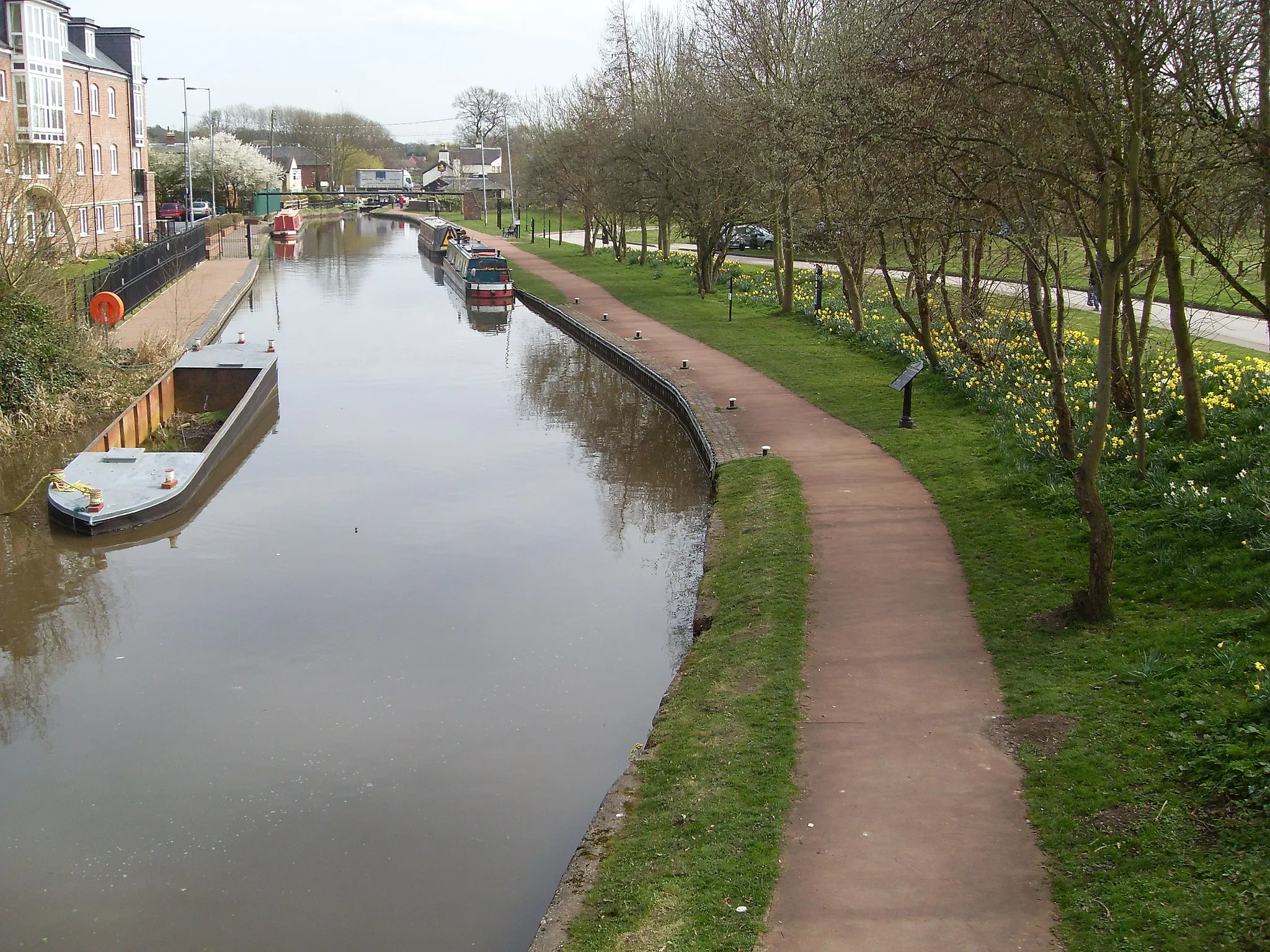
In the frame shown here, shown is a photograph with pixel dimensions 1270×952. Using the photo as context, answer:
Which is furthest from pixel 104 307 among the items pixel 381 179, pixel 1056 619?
pixel 381 179

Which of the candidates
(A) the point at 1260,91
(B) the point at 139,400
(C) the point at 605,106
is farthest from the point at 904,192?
(C) the point at 605,106

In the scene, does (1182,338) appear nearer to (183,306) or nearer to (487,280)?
(183,306)

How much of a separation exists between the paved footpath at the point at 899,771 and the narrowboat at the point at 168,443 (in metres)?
8.97

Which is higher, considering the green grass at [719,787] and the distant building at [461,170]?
the distant building at [461,170]

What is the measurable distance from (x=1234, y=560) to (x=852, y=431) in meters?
8.09

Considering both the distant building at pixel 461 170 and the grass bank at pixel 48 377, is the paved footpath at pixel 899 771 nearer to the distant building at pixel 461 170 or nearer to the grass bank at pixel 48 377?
the grass bank at pixel 48 377

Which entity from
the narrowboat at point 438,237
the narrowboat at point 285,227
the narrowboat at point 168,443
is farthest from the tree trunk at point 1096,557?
the narrowboat at point 285,227

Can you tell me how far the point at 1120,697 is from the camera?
860cm

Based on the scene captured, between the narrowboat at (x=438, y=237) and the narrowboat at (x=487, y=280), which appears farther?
the narrowboat at (x=438, y=237)

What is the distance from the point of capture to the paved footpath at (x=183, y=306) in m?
26.8

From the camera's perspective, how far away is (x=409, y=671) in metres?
11.2

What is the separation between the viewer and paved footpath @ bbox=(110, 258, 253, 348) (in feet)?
87.9

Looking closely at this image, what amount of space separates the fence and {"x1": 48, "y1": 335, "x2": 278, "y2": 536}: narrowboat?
9.76 ft

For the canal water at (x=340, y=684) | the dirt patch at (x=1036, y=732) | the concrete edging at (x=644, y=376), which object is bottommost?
the canal water at (x=340, y=684)
